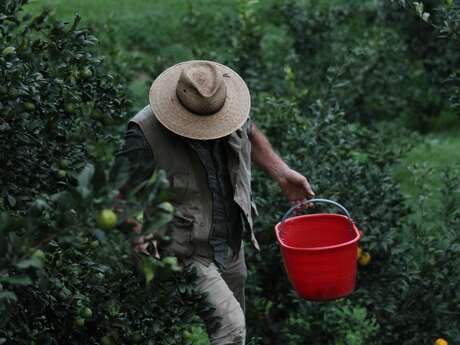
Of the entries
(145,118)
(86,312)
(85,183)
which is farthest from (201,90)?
(85,183)

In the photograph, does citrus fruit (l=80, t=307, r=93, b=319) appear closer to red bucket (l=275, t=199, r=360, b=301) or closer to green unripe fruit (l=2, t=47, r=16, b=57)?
green unripe fruit (l=2, t=47, r=16, b=57)

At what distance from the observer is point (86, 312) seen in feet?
10.1

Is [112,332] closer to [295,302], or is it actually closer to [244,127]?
[244,127]

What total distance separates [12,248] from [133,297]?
3.16 feet

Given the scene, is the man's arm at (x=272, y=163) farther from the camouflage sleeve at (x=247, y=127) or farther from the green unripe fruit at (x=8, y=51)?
the green unripe fruit at (x=8, y=51)

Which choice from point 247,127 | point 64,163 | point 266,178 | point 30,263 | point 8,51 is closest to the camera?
point 30,263

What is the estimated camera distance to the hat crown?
3.53 m

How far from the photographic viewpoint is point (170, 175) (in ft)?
11.7

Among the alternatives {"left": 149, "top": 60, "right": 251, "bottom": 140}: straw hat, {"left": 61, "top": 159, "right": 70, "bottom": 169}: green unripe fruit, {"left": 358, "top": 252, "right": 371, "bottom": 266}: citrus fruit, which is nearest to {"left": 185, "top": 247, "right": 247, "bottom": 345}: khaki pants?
{"left": 149, "top": 60, "right": 251, "bottom": 140}: straw hat

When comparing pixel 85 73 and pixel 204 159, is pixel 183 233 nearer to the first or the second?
pixel 204 159

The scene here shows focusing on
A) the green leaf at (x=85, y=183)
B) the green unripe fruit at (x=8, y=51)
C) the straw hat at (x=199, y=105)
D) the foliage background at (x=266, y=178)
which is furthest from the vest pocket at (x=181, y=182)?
the green leaf at (x=85, y=183)

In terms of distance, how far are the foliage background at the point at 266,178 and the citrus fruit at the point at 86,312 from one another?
0.09 metres

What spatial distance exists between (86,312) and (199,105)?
866 millimetres

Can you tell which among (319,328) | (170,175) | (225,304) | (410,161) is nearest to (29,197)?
(170,175)
